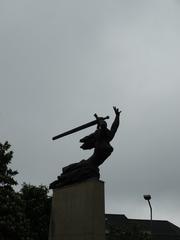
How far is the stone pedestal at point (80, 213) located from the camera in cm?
1580

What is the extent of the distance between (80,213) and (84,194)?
0.55 meters

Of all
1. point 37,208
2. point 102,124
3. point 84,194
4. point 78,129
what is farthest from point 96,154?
point 37,208

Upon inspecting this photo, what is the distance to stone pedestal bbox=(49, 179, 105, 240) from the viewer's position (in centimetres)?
1580

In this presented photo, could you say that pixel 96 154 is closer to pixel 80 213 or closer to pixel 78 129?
pixel 78 129

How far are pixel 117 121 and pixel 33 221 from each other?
21.4 meters

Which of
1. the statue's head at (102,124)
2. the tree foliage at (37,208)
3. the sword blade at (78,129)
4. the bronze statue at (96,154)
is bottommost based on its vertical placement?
the bronze statue at (96,154)

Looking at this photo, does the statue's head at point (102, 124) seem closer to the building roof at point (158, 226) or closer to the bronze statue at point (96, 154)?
the bronze statue at point (96, 154)

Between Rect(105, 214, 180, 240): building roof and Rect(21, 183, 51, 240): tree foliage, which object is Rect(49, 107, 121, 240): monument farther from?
Rect(105, 214, 180, 240): building roof

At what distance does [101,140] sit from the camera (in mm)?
17141

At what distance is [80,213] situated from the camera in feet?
53.3


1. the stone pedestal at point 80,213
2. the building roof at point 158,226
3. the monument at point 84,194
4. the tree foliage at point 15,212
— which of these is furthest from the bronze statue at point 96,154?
the building roof at point 158,226

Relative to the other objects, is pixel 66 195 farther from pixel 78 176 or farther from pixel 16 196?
pixel 16 196

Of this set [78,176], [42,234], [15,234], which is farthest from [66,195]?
[42,234]

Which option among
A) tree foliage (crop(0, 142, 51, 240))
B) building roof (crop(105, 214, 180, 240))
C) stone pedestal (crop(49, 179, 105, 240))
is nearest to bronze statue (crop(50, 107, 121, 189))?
stone pedestal (crop(49, 179, 105, 240))
